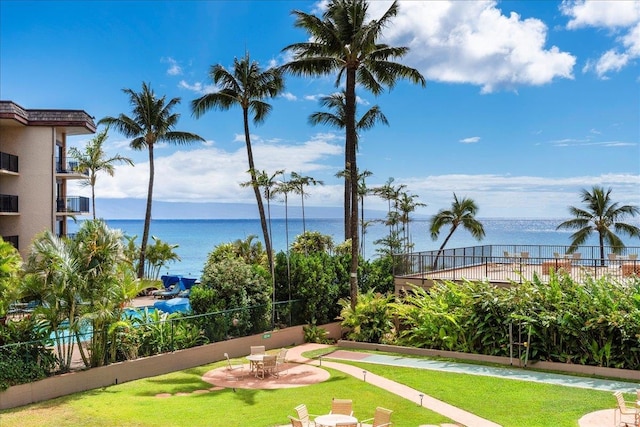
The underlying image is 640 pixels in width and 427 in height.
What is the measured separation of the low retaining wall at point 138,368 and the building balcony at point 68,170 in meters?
22.2

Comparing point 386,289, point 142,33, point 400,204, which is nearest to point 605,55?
point 400,204

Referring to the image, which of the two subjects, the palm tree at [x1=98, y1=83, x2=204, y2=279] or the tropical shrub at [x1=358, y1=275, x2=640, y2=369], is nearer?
the tropical shrub at [x1=358, y1=275, x2=640, y2=369]

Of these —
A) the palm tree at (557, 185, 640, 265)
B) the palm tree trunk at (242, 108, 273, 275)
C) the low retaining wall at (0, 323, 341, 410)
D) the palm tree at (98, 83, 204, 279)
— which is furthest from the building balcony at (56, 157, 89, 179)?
the palm tree at (557, 185, 640, 265)

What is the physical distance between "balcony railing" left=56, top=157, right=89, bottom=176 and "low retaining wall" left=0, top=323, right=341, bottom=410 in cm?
2269

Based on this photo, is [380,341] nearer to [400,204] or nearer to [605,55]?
[400,204]

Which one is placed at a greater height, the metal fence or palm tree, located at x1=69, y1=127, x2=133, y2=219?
palm tree, located at x1=69, y1=127, x2=133, y2=219

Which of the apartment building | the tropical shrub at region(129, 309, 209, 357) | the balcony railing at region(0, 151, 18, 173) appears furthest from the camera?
the apartment building

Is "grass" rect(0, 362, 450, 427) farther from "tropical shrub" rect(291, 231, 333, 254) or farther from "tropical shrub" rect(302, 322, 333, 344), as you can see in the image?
"tropical shrub" rect(291, 231, 333, 254)

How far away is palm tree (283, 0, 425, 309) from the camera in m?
25.4

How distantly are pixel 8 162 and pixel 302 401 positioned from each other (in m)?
28.0

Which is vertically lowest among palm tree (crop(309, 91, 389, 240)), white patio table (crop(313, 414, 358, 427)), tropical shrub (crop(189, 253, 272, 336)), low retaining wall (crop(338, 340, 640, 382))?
low retaining wall (crop(338, 340, 640, 382))

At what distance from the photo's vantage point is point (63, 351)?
18.7 m

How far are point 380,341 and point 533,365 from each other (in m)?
6.78

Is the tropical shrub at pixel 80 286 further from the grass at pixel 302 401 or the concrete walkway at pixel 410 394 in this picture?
the concrete walkway at pixel 410 394
